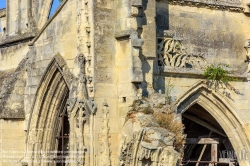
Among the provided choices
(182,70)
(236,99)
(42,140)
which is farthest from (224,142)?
(42,140)

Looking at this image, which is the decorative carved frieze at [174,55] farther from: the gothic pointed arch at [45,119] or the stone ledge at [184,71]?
the gothic pointed arch at [45,119]

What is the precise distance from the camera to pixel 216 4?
16.8 metres

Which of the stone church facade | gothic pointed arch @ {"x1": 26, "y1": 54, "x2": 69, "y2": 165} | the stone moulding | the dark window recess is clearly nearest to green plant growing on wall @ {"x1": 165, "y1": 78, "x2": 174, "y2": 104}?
the stone church facade

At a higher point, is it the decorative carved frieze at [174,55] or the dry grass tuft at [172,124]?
the decorative carved frieze at [174,55]

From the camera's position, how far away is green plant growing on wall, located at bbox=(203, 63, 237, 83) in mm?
16248

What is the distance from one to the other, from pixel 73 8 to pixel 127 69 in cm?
175

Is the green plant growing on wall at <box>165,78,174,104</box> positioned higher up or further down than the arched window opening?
higher up

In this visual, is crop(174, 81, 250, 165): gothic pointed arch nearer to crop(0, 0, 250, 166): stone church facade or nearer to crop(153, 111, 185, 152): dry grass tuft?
crop(0, 0, 250, 166): stone church facade

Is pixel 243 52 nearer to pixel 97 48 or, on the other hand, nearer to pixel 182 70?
pixel 182 70

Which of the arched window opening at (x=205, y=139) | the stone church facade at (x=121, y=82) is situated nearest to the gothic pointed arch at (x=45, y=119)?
the stone church facade at (x=121, y=82)

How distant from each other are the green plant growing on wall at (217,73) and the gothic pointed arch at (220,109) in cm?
20

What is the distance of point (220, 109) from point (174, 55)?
1651mm

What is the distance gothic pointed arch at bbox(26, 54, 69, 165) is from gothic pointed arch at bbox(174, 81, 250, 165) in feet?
8.17

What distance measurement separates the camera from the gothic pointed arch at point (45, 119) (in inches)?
646
